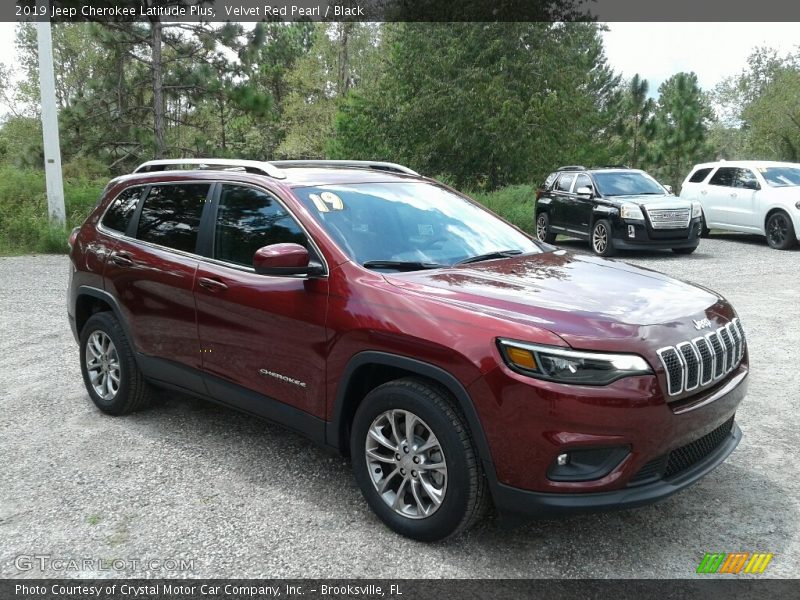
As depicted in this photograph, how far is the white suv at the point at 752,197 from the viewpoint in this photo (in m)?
14.6

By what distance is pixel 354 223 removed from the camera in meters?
3.97

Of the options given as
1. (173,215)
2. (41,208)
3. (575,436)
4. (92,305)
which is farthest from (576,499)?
(41,208)

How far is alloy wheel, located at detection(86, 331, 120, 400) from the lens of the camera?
5.16 m

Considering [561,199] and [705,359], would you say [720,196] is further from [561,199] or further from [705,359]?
[705,359]

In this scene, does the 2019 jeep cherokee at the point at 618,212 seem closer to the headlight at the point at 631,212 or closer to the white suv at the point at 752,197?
the headlight at the point at 631,212

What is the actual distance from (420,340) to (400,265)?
67 centimetres

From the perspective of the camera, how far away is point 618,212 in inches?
537

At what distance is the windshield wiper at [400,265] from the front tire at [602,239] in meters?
10.8

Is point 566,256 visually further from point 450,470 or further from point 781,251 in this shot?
point 781,251

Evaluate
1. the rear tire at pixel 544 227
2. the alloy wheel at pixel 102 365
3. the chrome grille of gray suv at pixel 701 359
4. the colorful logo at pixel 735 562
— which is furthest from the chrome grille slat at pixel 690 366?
the rear tire at pixel 544 227

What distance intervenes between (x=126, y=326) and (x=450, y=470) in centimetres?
286

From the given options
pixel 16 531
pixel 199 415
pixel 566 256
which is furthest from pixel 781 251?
pixel 16 531

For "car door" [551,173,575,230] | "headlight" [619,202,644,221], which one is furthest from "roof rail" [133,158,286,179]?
"car door" [551,173,575,230]

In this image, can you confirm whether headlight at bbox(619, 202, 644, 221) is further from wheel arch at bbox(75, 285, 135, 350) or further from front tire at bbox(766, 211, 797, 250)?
wheel arch at bbox(75, 285, 135, 350)
